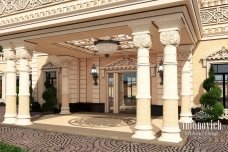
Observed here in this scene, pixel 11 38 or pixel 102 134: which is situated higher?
pixel 11 38

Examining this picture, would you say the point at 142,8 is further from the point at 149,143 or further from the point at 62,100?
the point at 62,100

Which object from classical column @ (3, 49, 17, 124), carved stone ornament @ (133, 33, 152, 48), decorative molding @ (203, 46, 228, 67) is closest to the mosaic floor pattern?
classical column @ (3, 49, 17, 124)

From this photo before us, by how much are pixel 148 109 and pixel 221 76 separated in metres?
5.77

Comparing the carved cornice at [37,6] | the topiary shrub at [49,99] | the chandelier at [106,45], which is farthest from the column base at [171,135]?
the topiary shrub at [49,99]

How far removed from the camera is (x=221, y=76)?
39.0 ft

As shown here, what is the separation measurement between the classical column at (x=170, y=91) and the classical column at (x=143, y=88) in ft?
1.68

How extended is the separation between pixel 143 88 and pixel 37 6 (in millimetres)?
5108

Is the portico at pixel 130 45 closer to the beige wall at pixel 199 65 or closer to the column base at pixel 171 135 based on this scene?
the column base at pixel 171 135

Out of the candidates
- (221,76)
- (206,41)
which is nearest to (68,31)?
(206,41)

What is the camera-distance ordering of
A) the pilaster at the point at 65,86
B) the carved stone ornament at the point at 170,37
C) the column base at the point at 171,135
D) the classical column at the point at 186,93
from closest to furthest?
the column base at the point at 171,135, the carved stone ornament at the point at 170,37, the classical column at the point at 186,93, the pilaster at the point at 65,86

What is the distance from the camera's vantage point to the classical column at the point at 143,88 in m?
7.75

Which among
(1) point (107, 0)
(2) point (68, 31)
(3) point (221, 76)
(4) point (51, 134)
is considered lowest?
(4) point (51, 134)

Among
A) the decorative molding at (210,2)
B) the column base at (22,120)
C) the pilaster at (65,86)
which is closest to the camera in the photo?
the column base at (22,120)

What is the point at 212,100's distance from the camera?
1070 centimetres
